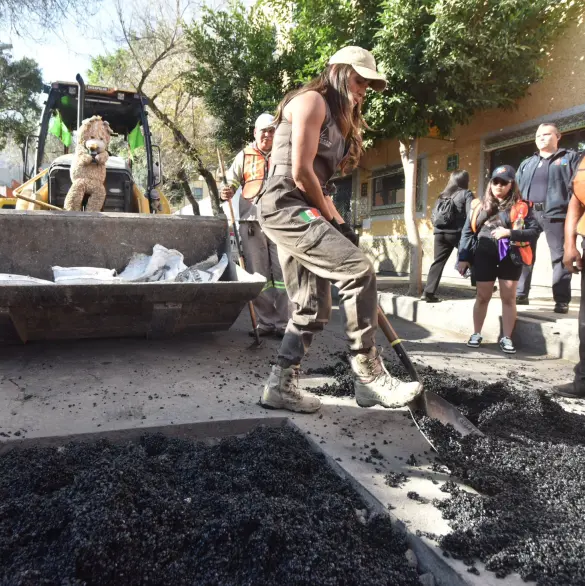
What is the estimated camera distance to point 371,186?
13.9m

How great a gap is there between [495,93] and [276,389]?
6853 millimetres

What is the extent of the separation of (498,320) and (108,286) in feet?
12.8

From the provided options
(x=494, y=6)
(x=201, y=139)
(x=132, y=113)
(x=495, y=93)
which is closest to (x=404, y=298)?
(x=495, y=93)

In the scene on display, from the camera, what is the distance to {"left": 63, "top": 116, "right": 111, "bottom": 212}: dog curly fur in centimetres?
525

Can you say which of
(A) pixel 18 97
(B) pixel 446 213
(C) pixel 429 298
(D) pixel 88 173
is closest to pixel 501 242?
(B) pixel 446 213

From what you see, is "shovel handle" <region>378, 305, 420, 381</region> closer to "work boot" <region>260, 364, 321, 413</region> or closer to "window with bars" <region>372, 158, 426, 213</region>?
"work boot" <region>260, 364, 321, 413</region>

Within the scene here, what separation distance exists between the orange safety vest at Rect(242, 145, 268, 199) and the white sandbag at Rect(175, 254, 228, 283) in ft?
2.51

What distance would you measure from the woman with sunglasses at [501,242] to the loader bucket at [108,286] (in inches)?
88.9

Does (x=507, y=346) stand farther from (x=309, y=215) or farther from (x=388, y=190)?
(x=388, y=190)

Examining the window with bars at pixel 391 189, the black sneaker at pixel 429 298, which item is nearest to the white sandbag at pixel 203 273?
the black sneaker at pixel 429 298

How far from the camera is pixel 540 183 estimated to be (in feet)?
18.8

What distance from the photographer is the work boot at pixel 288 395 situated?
8.64 ft

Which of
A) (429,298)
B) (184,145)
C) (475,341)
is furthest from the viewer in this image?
(184,145)

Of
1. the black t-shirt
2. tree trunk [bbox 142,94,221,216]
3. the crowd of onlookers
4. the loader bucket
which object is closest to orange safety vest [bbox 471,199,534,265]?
the crowd of onlookers
